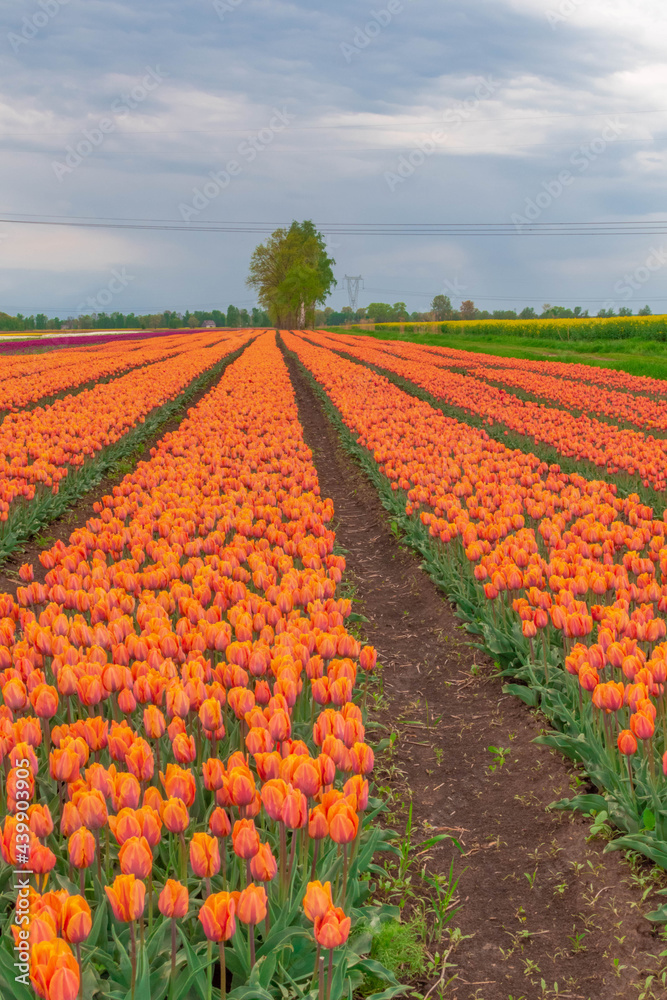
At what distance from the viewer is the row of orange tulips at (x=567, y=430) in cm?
902

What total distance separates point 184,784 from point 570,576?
336 centimetres

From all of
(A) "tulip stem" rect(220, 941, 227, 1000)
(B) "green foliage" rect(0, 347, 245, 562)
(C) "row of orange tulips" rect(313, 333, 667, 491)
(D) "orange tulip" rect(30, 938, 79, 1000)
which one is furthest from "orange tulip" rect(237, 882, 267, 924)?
(C) "row of orange tulips" rect(313, 333, 667, 491)

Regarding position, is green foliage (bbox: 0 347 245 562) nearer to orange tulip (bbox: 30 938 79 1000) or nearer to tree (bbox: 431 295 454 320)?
orange tulip (bbox: 30 938 79 1000)

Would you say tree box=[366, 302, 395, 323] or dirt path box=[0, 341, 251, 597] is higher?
tree box=[366, 302, 395, 323]

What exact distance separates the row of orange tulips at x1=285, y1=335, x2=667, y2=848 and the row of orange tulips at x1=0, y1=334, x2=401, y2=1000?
124 cm

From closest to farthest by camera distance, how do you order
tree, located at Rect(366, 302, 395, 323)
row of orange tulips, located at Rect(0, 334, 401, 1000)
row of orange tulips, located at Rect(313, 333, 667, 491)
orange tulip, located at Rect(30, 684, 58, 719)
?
row of orange tulips, located at Rect(0, 334, 401, 1000)
orange tulip, located at Rect(30, 684, 58, 719)
row of orange tulips, located at Rect(313, 333, 667, 491)
tree, located at Rect(366, 302, 395, 323)

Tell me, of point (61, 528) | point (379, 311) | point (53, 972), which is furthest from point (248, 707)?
point (379, 311)

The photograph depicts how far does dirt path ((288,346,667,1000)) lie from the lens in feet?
10.2

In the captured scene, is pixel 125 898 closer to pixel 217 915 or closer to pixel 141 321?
pixel 217 915

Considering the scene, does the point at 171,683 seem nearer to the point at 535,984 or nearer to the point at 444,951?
the point at 444,951

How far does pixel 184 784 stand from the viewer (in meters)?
2.55

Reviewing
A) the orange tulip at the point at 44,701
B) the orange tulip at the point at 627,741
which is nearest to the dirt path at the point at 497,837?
the orange tulip at the point at 627,741

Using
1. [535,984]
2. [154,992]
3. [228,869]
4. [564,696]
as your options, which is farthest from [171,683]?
[564,696]

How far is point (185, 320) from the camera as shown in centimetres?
15762
